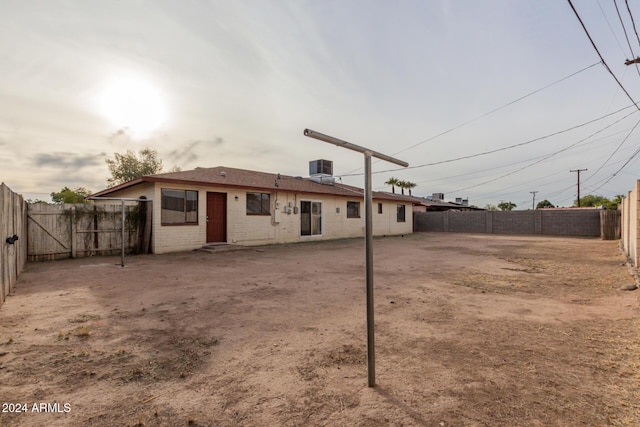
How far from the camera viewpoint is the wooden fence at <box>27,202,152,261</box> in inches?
357

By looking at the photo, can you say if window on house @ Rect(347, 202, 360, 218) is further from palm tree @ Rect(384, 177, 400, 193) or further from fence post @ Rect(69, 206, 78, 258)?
palm tree @ Rect(384, 177, 400, 193)

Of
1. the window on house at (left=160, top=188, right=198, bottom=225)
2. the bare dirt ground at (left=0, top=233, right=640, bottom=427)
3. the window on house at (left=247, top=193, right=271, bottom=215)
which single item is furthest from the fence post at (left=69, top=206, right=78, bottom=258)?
the window on house at (left=247, top=193, right=271, bottom=215)

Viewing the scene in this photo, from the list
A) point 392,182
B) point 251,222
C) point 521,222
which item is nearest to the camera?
point 251,222

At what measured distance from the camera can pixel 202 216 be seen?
11.8 m

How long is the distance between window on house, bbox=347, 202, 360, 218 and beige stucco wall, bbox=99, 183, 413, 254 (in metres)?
0.25

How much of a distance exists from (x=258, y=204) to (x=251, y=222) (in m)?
0.94

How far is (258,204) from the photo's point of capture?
44.7 ft

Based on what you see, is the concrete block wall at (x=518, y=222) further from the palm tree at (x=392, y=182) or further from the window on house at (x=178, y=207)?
the window on house at (x=178, y=207)

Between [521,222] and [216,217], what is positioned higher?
[216,217]

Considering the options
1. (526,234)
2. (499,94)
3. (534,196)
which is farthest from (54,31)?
(534,196)

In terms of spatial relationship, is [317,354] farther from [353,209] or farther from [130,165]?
[130,165]

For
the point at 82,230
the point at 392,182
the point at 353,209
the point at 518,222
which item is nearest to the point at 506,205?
the point at 392,182

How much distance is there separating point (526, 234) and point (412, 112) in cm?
1352

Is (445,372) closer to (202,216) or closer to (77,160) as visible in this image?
(202,216)
